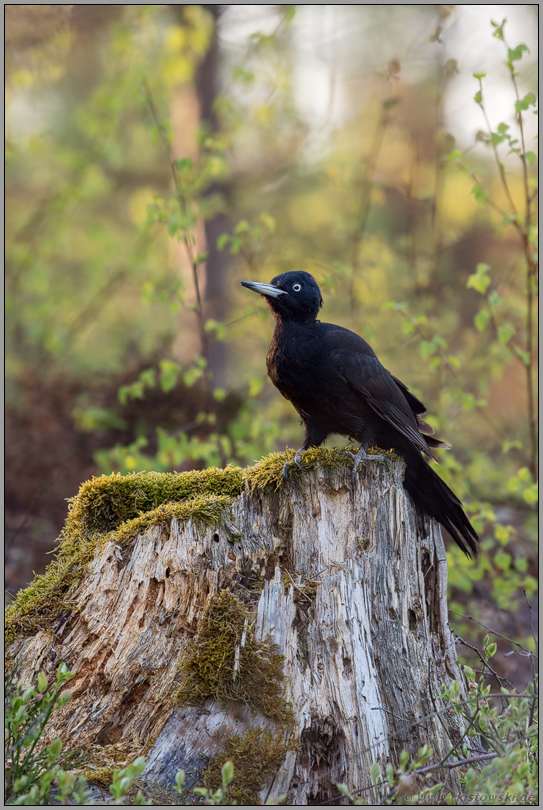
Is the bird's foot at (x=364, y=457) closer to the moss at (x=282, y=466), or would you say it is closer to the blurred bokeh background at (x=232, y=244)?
the moss at (x=282, y=466)

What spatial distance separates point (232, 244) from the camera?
5.51m

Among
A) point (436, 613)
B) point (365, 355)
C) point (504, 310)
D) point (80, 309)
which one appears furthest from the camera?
point (80, 309)

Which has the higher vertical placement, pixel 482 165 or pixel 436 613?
pixel 482 165

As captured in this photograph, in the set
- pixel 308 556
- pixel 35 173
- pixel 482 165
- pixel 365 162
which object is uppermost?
pixel 35 173

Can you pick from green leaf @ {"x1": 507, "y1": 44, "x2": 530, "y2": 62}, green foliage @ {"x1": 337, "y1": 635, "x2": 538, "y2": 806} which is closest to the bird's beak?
green leaf @ {"x1": 507, "y1": 44, "x2": 530, "y2": 62}

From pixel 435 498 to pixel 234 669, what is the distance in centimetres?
172

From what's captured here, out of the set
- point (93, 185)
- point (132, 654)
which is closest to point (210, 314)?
point (93, 185)

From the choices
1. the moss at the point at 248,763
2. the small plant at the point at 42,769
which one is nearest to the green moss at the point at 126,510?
the small plant at the point at 42,769

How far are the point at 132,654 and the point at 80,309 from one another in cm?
1012

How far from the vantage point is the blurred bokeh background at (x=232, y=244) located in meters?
5.67

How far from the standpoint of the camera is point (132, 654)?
3.00 m

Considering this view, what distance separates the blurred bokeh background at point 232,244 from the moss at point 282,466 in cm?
185

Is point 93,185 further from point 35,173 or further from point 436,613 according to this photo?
point 436,613

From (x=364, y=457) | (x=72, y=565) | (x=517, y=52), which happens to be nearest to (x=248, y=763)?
(x=72, y=565)
